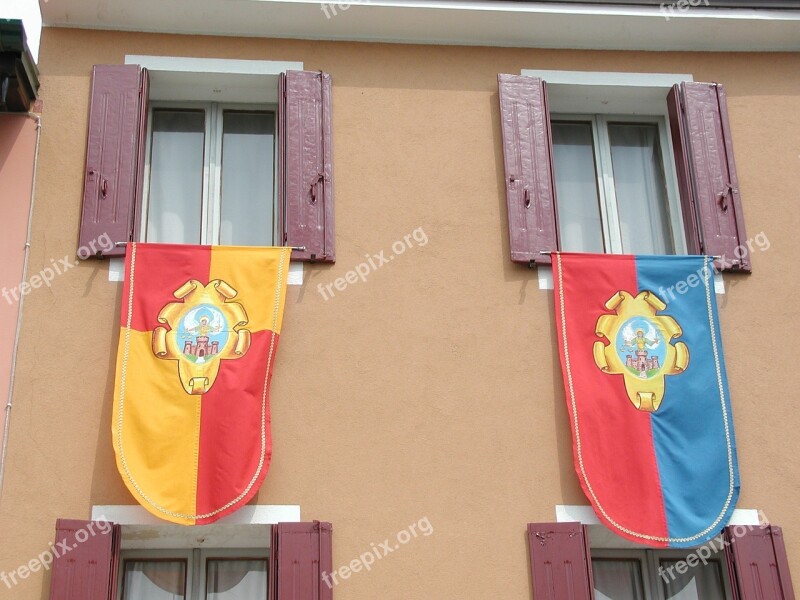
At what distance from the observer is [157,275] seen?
25.4ft

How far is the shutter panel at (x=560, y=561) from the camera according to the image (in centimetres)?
716

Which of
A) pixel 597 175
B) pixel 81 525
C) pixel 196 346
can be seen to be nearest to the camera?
pixel 81 525

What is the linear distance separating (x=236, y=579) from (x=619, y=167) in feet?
13.2

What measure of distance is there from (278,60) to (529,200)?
2.05 m

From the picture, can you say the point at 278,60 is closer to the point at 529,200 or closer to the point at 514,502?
the point at 529,200

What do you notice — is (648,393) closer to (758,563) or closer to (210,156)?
(758,563)

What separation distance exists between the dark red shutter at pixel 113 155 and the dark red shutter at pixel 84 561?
1.79 meters

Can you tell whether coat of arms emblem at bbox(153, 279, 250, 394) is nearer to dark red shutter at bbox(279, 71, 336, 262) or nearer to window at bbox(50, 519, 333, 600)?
dark red shutter at bbox(279, 71, 336, 262)

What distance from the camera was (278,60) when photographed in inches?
341

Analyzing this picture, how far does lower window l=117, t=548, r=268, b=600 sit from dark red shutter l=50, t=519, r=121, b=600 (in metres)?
0.39

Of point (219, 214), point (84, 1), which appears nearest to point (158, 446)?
point (219, 214)

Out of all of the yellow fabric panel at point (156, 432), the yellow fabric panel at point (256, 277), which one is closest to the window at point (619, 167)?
the yellow fabric panel at point (256, 277)

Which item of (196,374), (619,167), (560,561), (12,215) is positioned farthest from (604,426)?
(12,215)

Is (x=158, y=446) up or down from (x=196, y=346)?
down
